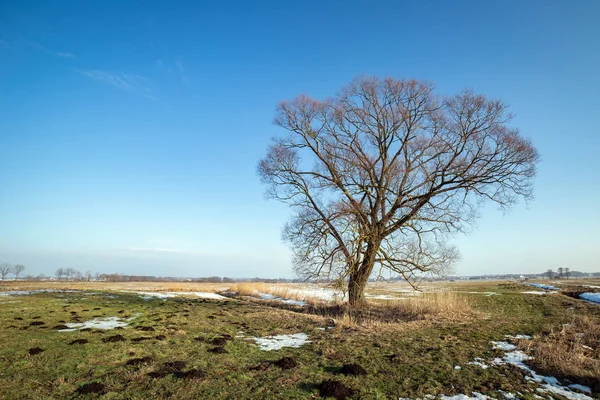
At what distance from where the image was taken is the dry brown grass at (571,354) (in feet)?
17.4

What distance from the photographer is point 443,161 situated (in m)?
14.9

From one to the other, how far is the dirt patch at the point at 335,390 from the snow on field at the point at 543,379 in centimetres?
301

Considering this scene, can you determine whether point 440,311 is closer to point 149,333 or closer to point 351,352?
point 351,352

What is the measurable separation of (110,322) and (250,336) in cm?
496

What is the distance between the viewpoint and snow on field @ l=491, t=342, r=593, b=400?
4.68 m

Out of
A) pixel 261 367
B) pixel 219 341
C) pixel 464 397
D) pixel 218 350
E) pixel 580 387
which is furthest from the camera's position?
pixel 219 341

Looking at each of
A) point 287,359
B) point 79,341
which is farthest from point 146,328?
point 287,359

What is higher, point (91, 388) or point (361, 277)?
point (361, 277)

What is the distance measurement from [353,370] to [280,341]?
330 centimetres

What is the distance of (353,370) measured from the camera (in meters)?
5.56

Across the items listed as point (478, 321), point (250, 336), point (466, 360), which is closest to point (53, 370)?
point (250, 336)

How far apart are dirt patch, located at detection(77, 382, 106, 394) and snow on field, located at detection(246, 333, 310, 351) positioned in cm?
359

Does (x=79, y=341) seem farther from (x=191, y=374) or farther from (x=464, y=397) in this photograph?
(x=464, y=397)

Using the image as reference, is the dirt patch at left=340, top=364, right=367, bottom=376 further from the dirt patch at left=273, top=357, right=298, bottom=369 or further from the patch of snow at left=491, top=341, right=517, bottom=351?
the patch of snow at left=491, top=341, right=517, bottom=351
